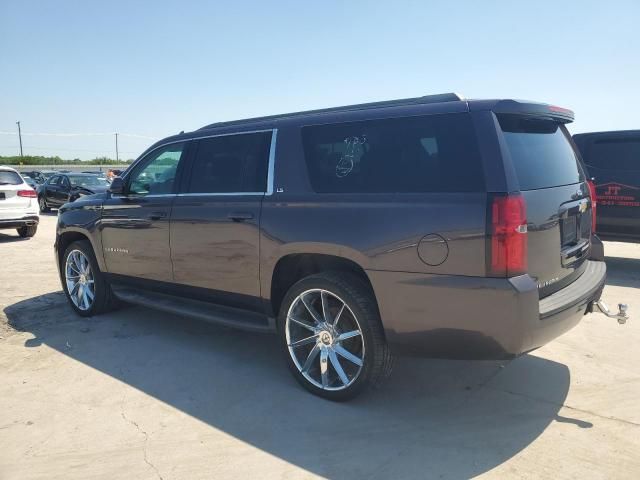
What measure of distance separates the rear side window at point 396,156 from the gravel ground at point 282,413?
1.50 meters

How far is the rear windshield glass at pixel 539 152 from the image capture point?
3033mm

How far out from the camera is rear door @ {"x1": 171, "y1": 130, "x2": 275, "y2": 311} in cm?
394

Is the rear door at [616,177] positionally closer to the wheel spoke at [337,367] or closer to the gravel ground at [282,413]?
the gravel ground at [282,413]

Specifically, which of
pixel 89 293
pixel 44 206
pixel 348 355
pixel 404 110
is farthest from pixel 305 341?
pixel 44 206

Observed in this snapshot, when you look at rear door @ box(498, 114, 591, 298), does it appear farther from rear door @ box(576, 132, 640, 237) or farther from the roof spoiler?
rear door @ box(576, 132, 640, 237)

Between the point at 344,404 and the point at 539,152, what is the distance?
6.97 ft

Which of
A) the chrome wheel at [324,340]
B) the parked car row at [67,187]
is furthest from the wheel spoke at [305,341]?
the parked car row at [67,187]

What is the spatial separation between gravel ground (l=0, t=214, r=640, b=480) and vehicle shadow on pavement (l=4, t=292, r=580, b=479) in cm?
1

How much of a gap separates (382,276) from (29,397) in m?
2.73

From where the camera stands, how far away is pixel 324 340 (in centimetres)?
360

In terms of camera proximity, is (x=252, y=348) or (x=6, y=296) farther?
(x=6, y=296)

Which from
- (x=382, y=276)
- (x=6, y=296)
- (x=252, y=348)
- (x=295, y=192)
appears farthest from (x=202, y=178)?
(x=6, y=296)

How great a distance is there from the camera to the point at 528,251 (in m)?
2.88

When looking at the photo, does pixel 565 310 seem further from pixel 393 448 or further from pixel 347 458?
pixel 347 458
